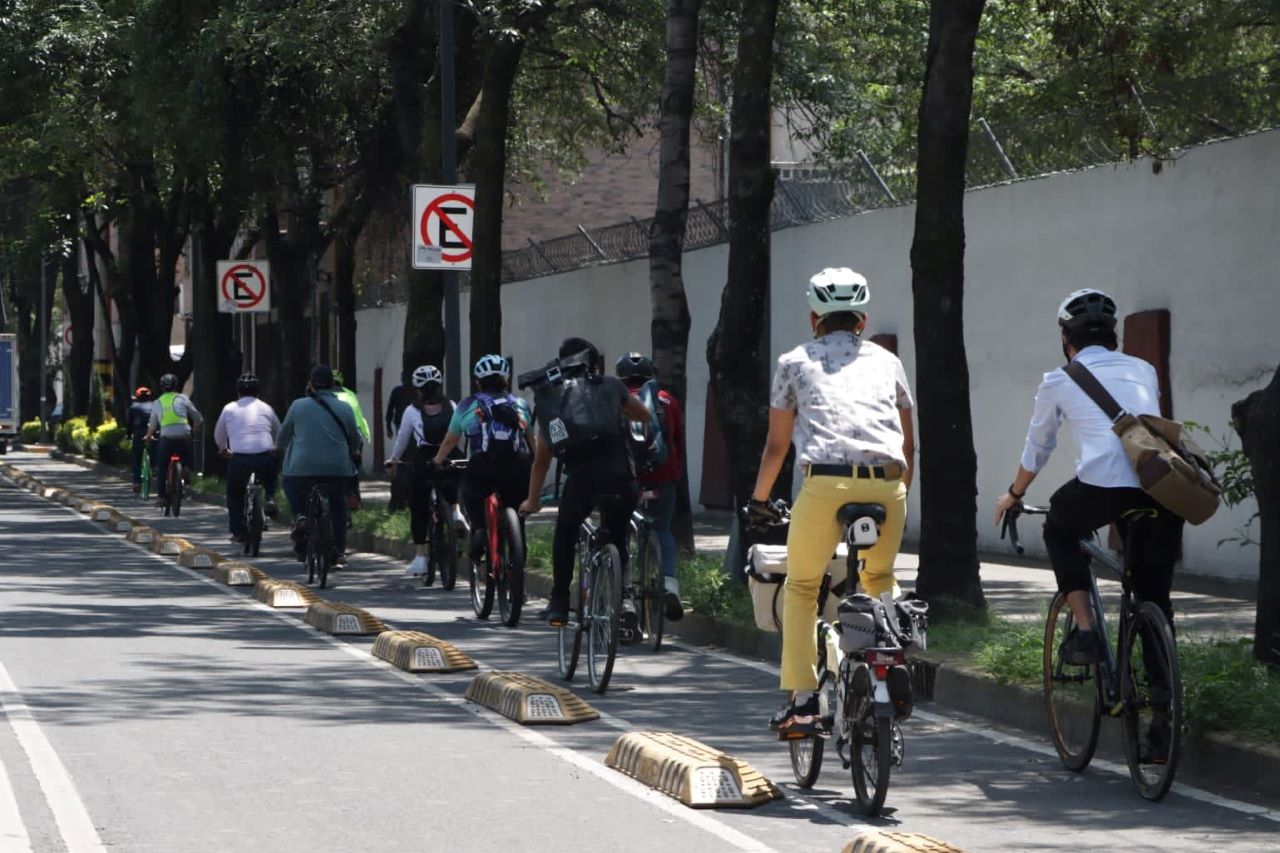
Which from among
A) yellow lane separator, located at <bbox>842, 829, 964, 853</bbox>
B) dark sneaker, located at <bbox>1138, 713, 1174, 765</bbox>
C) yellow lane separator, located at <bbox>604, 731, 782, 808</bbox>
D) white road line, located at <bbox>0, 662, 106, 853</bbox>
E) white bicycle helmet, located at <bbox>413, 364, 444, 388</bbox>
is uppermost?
white bicycle helmet, located at <bbox>413, 364, 444, 388</bbox>

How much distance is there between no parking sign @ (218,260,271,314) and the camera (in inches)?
1319

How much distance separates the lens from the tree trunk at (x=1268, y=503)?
10133 mm

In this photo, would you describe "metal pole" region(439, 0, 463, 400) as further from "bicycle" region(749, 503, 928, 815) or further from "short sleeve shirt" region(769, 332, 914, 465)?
"bicycle" region(749, 503, 928, 815)

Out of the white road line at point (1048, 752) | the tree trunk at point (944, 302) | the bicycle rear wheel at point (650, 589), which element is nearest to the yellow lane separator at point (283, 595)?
the bicycle rear wheel at point (650, 589)

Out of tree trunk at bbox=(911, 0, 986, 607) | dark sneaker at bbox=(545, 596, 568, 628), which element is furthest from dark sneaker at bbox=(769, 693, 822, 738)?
tree trunk at bbox=(911, 0, 986, 607)

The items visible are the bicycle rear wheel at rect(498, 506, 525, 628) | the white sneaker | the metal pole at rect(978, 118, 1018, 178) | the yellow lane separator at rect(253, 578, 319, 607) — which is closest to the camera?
the bicycle rear wheel at rect(498, 506, 525, 628)

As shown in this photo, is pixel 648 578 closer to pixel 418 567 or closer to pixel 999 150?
pixel 418 567

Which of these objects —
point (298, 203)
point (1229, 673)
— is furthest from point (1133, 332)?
point (298, 203)

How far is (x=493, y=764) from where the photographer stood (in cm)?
937

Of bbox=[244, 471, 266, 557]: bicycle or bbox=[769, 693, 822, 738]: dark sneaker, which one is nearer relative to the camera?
bbox=[769, 693, 822, 738]: dark sneaker

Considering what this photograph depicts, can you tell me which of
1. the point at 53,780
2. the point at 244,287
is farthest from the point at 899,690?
the point at 244,287

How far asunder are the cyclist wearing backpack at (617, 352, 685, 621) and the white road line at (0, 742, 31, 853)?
18.3 ft

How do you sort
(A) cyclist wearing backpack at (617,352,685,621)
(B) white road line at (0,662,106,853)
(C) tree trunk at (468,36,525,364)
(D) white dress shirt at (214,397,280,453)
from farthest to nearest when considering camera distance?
(C) tree trunk at (468,36,525,364), (D) white dress shirt at (214,397,280,453), (A) cyclist wearing backpack at (617,352,685,621), (B) white road line at (0,662,106,853)

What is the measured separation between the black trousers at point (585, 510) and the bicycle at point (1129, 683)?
3296mm
